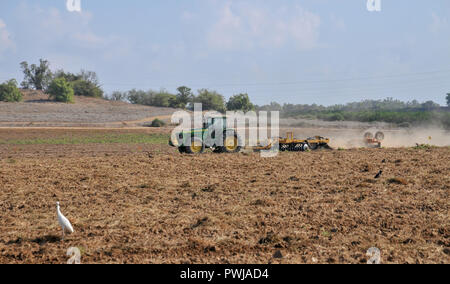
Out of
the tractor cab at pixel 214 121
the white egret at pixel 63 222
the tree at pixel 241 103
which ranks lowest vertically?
the white egret at pixel 63 222

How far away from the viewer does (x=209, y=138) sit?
744 inches

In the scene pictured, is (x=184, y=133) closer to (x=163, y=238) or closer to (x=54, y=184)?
(x=54, y=184)

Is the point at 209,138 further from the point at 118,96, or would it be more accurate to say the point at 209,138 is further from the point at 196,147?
the point at 118,96

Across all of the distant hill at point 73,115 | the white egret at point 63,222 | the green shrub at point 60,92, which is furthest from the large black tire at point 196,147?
the green shrub at point 60,92

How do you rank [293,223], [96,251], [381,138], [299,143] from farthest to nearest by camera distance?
1. [381,138]
2. [299,143]
3. [293,223]
4. [96,251]

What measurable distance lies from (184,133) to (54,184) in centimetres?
770

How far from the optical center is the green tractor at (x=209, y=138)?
61.0ft

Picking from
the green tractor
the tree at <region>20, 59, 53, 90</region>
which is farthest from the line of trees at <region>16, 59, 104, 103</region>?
the green tractor

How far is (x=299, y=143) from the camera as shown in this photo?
20.1 m

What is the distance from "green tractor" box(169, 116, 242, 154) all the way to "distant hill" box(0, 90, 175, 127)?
35129 millimetres

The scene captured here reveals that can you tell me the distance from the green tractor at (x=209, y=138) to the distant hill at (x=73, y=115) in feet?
A: 115

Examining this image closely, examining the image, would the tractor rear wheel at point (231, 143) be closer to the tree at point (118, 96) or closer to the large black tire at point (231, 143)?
the large black tire at point (231, 143)

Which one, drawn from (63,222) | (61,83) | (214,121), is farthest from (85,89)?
(63,222)
